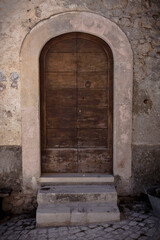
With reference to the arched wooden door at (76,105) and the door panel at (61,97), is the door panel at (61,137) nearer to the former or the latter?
the arched wooden door at (76,105)

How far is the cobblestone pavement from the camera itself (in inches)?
122

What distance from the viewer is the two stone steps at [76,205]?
135 inches

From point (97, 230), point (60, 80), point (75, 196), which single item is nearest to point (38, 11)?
point (60, 80)

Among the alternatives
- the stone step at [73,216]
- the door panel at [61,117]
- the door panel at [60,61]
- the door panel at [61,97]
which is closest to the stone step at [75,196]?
the stone step at [73,216]

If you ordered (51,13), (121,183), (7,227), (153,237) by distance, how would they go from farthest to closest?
(121,183) → (51,13) → (7,227) → (153,237)

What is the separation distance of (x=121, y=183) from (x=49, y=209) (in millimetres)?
1261

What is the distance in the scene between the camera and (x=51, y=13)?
12.0 ft

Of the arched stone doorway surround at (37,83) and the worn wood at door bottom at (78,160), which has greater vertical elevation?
the arched stone doorway surround at (37,83)

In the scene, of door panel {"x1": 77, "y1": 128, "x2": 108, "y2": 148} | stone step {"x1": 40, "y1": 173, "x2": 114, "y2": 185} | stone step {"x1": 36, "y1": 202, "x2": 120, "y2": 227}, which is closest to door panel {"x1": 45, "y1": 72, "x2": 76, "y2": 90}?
door panel {"x1": 77, "y1": 128, "x2": 108, "y2": 148}

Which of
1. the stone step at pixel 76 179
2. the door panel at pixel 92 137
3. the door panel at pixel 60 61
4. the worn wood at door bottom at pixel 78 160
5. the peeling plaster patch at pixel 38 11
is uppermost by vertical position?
the peeling plaster patch at pixel 38 11

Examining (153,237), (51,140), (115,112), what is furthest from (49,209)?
(115,112)

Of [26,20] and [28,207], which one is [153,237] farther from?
[26,20]

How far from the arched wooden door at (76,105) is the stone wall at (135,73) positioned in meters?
0.41

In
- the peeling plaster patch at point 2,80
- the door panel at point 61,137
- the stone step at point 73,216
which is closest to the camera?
the stone step at point 73,216
